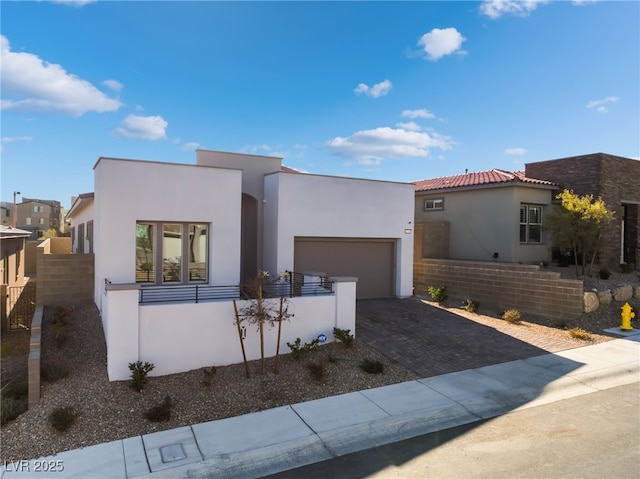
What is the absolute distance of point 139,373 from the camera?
820 cm

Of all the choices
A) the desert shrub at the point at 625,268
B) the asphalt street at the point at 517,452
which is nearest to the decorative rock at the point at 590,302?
the desert shrub at the point at 625,268

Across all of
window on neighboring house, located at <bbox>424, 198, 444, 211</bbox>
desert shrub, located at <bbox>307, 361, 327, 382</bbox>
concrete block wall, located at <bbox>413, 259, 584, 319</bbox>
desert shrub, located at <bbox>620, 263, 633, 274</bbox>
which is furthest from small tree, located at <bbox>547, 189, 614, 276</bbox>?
desert shrub, located at <bbox>307, 361, 327, 382</bbox>

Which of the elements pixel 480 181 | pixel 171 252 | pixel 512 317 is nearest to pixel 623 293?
pixel 512 317

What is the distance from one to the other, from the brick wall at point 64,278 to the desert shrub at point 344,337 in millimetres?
7525

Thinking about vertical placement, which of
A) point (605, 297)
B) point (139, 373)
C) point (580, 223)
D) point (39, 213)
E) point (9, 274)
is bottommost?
point (139, 373)

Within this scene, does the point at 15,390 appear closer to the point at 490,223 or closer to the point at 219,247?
the point at 219,247

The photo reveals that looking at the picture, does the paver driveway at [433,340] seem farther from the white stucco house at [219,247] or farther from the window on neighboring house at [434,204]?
the window on neighboring house at [434,204]

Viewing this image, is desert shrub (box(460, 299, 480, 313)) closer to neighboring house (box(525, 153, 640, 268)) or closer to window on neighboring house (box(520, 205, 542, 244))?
window on neighboring house (box(520, 205, 542, 244))

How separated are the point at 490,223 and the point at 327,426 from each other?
1448cm

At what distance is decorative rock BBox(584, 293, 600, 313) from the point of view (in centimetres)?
1396

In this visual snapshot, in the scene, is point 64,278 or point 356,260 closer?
point 64,278

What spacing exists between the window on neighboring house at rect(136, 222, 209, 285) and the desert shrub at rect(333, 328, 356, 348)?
13.4 ft

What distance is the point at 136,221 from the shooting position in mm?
11148

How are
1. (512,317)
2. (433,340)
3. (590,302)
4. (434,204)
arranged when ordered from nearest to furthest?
(433,340)
(512,317)
(590,302)
(434,204)
